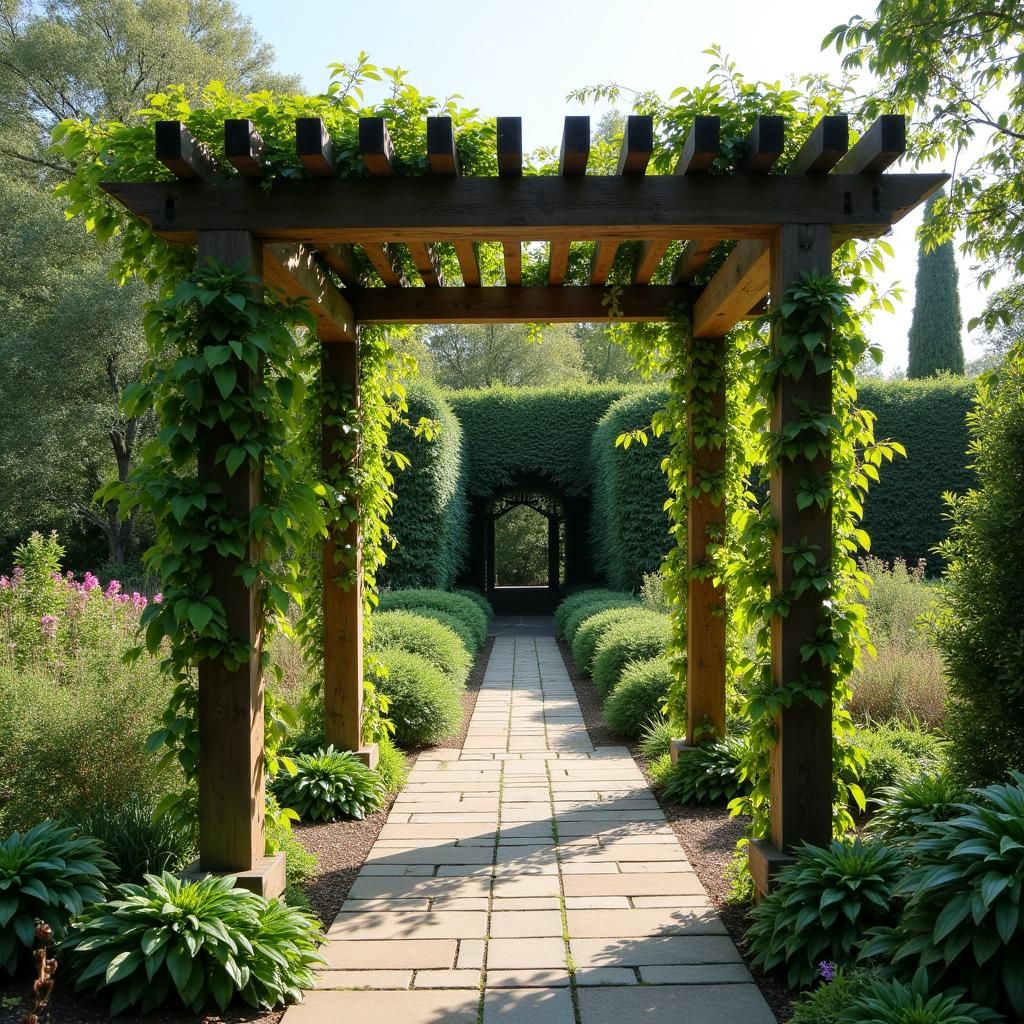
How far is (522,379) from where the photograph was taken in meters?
26.5

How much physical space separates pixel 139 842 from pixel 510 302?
10.9ft

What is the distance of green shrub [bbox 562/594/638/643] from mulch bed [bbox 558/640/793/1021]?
12.9ft

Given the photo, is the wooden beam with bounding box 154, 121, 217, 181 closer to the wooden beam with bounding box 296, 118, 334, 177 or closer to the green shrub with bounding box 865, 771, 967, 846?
the wooden beam with bounding box 296, 118, 334, 177

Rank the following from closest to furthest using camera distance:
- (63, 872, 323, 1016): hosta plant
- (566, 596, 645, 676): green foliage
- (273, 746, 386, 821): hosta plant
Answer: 1. (63, 872, 323, 1016): hosta plant
2. (273, 746, 386, 821): hosta plant
3. (566, 596, 645, 676): green foliage

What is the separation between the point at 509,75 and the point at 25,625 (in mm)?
4768

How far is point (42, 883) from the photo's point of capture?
304 cm

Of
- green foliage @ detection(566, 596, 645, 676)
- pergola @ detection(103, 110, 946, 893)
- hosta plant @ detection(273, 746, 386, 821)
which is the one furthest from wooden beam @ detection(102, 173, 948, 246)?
green foliage @ detection(566, 596, 645, 676)

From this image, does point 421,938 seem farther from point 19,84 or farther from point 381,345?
point 19,84

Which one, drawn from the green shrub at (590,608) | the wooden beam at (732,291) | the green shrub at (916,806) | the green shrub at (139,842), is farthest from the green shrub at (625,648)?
the green shrub at (139,842)

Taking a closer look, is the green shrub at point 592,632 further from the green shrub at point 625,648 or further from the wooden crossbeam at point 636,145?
the wooden crossbeam at point 636,145

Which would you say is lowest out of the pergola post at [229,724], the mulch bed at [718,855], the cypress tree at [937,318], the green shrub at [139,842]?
the mulch bed at [718,855]

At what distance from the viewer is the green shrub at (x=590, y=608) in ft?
34.4

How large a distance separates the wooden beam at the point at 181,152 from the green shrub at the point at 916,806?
11.3 feet

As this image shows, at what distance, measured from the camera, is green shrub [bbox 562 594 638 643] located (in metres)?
10.5
